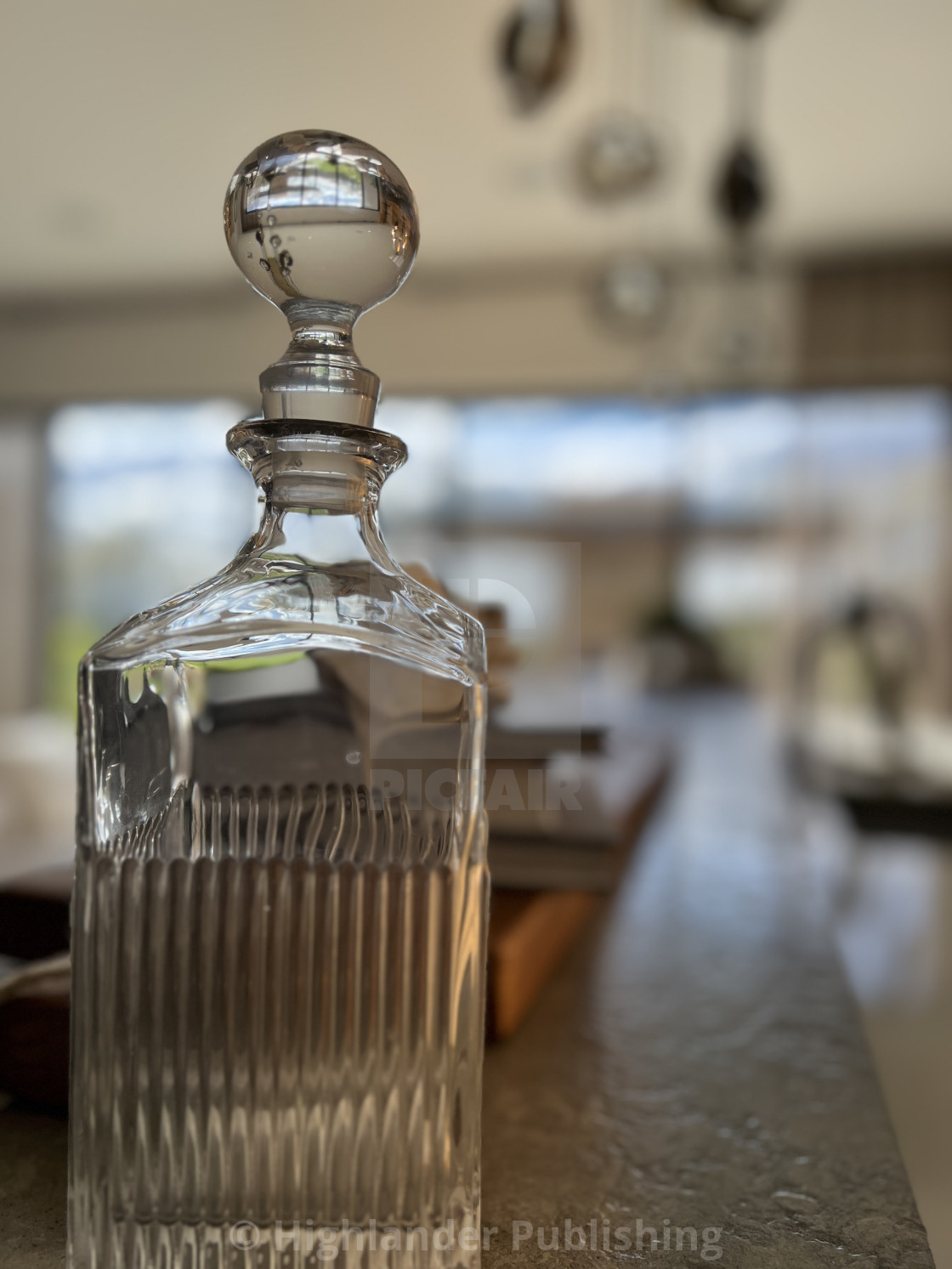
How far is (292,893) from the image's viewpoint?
20 cm

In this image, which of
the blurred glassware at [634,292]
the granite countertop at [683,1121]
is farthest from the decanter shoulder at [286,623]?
the blurred glassware at [634,292]

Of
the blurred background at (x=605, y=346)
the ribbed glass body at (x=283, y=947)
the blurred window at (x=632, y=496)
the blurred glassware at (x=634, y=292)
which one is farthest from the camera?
the blurred window at (x=632, y=496)

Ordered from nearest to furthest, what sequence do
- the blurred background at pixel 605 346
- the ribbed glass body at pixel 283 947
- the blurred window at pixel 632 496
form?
the ribbed glass body at pixel 283 947, the blurred background at pixel 605 346, the blurred window at pixel 632 496

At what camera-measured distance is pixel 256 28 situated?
88.2 inches

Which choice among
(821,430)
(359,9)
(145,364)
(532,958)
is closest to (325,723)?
(532,958)

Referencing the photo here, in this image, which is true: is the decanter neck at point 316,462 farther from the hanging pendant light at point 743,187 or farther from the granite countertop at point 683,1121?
the hanging pendant light at point 743,187

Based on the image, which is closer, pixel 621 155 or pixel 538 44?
pixel 538 44

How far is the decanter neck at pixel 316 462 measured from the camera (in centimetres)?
20

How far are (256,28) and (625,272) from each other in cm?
105

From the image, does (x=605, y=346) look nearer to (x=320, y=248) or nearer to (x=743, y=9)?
(x=743, y=9)

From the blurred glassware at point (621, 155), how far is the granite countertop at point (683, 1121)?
1.58 m

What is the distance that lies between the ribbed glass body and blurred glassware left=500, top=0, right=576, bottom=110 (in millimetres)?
1154

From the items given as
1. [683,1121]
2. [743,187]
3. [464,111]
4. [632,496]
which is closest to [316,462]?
[683,1121]

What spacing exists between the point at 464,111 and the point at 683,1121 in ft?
9.44
